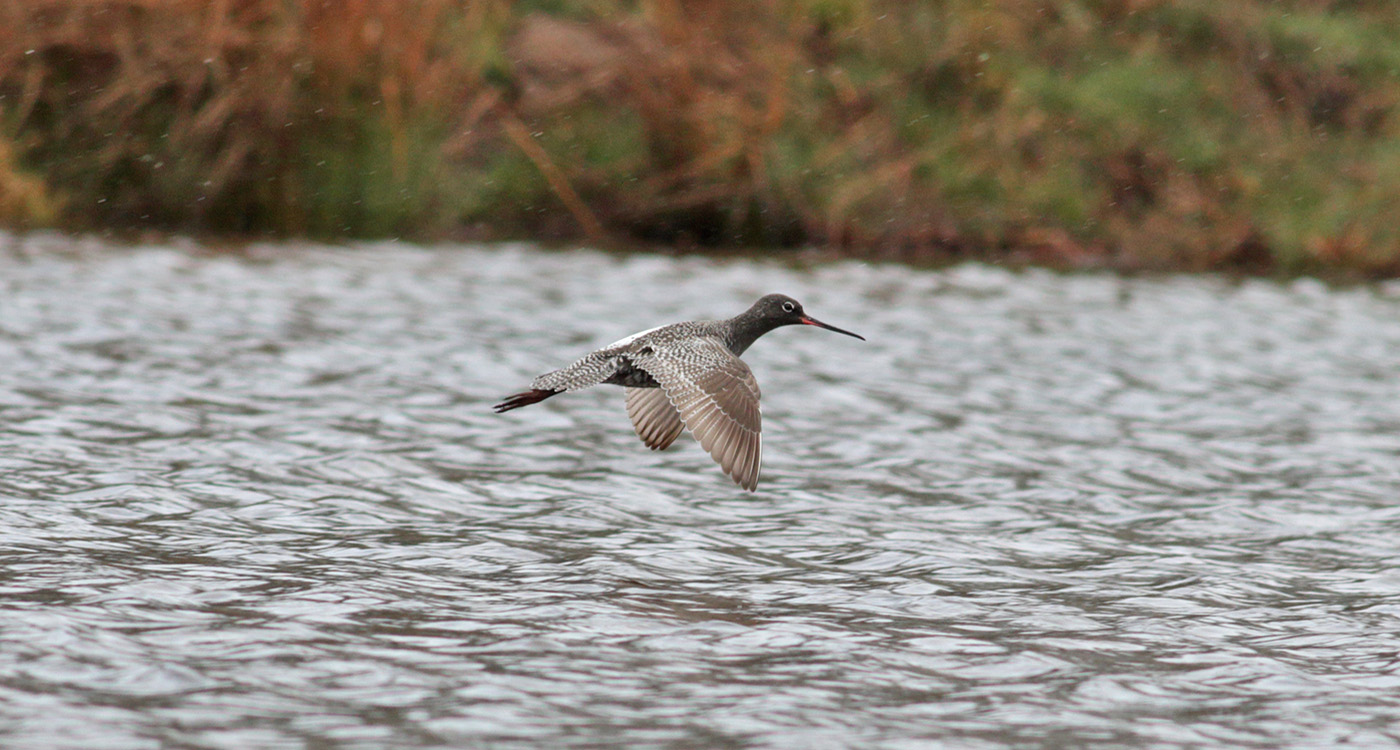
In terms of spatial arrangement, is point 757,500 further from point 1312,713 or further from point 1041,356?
point 1041,356

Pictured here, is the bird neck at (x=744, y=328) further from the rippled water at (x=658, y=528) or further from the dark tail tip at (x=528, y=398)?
the dark tail tip at (x=528, y=398)

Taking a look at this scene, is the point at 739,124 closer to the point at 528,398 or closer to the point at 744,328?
the point at 744,328

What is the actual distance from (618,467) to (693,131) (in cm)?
1102

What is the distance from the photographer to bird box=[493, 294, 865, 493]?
28.0 ft

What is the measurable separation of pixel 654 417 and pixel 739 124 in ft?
41.9

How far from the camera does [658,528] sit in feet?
31.3

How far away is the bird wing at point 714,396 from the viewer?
27.7 feet

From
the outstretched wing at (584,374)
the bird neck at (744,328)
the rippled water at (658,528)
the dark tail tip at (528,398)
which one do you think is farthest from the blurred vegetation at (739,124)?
the dark tail tip at (528,398)

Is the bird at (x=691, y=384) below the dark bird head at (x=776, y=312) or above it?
below

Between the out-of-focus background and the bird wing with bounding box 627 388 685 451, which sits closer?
the out-of-focus background

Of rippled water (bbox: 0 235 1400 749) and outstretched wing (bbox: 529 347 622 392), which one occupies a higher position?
outstretched wing (bbox: 529 347 622 392)

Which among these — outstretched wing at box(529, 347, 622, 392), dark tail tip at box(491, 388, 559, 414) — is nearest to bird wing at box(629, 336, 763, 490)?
outstretched wing at box(529, 347, 622, 392)

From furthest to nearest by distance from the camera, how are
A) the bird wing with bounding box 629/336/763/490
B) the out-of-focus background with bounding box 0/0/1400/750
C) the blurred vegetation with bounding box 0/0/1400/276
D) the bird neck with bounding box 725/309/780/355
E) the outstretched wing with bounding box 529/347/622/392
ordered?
the blurred vegetation with bounding box 0/0/1400/276 → the bird neck with bounding box 725/309/780/355 → the outstretched wing with bounding box 529/347/622/392 → the bird wing with bounding box 629/336/763/490 → the out-of-focus background with bounding box 0/0/1400/750

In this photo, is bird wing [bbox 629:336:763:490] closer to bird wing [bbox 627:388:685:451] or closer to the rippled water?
bird wing [bbox 627:388:685:451]
